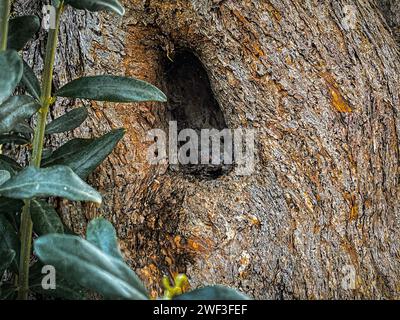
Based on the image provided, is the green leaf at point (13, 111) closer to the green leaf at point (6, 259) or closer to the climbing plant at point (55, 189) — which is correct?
the climbing plant at point (55, 189)

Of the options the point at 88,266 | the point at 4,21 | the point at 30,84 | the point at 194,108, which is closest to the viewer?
the point at 88,266

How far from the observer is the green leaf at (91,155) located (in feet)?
3.42

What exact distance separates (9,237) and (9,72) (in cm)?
32

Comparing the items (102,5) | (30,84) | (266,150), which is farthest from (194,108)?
(102,5)

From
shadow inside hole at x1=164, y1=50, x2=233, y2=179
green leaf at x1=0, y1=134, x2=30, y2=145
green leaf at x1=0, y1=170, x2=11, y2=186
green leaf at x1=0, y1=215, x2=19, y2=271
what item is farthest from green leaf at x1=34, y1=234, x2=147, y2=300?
shadow inside hole at x1=164, y1=50, x2=233, y2=179

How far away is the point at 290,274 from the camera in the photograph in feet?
4.02

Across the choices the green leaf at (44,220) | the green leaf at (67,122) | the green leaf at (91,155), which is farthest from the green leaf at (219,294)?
the green leaf at (67,122)

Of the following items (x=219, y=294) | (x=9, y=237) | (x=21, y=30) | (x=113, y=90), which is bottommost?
(x=219, y=294)

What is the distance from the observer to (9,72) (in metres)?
0.79

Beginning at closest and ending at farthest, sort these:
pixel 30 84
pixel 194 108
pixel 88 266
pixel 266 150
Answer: pixel 88 266 → pixel 30 84 → pixel 266 150 → pixel 194 108

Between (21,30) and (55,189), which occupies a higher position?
(21,30)

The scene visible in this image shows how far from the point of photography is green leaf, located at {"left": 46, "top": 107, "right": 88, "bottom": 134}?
3.61 ft

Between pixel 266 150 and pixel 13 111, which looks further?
pixel 266 150

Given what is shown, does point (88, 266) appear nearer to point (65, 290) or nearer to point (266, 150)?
point (65, 290)
